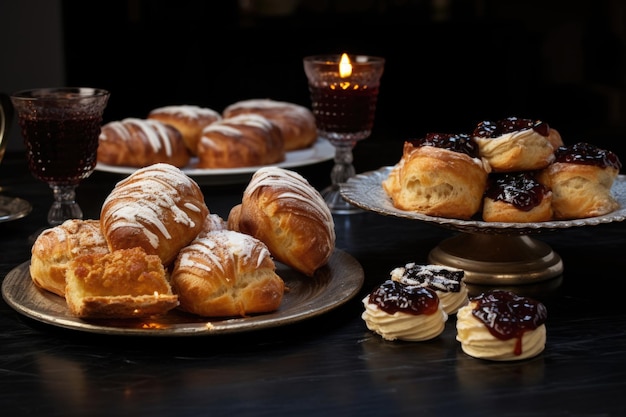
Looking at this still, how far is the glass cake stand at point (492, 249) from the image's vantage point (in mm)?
1997

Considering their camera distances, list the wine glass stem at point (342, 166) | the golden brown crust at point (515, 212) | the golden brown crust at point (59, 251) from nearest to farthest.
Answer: the golden brown crust at point (59, 251) → the golden brown crust at point (515, 212) → the wine glass stem at point (342, 166)

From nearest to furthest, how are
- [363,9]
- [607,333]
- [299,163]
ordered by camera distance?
[607,333] → [299,163] → [363,9]

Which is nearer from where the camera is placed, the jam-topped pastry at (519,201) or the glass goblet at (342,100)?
the jam-topped pastry at (519,201)

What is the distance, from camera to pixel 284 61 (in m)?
5.72

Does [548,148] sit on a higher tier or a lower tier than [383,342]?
higher

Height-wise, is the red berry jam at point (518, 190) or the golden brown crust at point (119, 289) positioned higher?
the red berry jam at point (518, 190)

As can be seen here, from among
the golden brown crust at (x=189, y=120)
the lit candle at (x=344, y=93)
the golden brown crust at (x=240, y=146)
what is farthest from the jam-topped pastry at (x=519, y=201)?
the golden brown crust at (x=189, y=120)

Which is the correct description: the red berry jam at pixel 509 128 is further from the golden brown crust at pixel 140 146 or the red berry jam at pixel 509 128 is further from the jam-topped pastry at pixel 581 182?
the golden brown crust at pixel 140 146

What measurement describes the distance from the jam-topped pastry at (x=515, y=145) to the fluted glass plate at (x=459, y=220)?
0.50 feet

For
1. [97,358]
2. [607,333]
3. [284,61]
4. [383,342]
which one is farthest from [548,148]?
[284,61]

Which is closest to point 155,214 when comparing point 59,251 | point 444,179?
point 59,251

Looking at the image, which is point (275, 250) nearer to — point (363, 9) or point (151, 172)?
point (151, 172)

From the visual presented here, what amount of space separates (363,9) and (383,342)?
436 centimetres

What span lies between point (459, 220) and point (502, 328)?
1.38 feet
